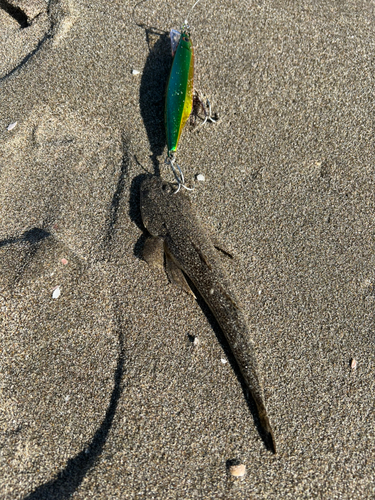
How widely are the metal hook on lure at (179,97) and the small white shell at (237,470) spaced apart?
1.97 metres

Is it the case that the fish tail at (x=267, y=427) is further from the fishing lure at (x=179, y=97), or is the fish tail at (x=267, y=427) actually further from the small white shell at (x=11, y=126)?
the small white shell at (x=11, y=126)

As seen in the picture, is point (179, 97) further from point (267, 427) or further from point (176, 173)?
point (267, 427)

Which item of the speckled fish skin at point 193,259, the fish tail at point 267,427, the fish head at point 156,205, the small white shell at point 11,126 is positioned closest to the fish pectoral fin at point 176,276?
the speckled fish skin at point 193,259

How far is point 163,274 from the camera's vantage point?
2.69 meters

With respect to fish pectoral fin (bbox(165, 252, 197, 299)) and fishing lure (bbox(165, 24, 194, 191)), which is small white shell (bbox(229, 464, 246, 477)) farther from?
fishing lure (bbox(165, 24, 194, 191))

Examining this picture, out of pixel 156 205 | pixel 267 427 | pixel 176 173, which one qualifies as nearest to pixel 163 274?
pixel 156 205

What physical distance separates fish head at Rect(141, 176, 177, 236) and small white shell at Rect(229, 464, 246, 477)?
1.60 m

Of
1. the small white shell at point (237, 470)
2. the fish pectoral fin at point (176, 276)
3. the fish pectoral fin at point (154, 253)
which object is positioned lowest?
the small white shell at point (237, 470)

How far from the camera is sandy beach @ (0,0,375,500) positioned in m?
2.21

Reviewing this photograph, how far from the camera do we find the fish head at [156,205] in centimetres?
270

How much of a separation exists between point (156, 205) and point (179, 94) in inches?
37.2

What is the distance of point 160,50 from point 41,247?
2.13 metres

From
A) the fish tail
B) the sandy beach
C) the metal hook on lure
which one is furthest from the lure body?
the fish tail

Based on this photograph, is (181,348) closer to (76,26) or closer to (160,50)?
(160,50)
